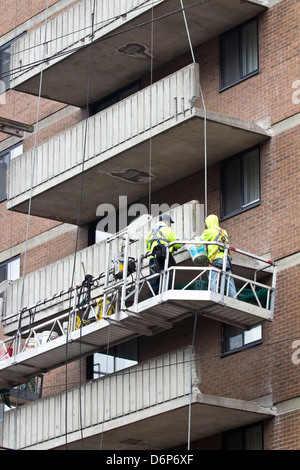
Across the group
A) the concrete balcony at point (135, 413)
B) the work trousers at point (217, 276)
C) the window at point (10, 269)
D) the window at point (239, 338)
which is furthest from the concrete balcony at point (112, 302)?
the window at point (10, 269)

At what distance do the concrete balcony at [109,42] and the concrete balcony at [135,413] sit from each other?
766 centimetres

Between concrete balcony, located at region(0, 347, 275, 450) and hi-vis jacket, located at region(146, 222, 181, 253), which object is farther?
hi-vis jacket, located at region(146, 222, 181, 253)

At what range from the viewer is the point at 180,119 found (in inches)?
1190

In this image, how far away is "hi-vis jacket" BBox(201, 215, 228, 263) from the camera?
93.7 feet

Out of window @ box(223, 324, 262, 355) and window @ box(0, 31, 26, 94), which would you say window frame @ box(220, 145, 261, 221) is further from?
window @ box(0, 31, 26, 94)

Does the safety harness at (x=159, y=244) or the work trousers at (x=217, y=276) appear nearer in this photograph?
the work trousers at (x=217, y=276)

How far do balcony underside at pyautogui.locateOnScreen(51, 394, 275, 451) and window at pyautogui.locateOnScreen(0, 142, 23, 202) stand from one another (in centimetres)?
1049

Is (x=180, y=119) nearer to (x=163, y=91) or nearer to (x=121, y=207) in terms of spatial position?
(x=163, y=91)

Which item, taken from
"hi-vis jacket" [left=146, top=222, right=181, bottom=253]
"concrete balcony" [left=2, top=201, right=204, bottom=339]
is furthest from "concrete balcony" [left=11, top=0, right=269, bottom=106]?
"hi-vis jacket" [left=146, top=222, right=181, bottom=253]

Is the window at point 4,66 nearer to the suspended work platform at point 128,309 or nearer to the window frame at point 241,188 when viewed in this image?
the suspended work platform at point 128,309

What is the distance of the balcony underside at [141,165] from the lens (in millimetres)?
30469
